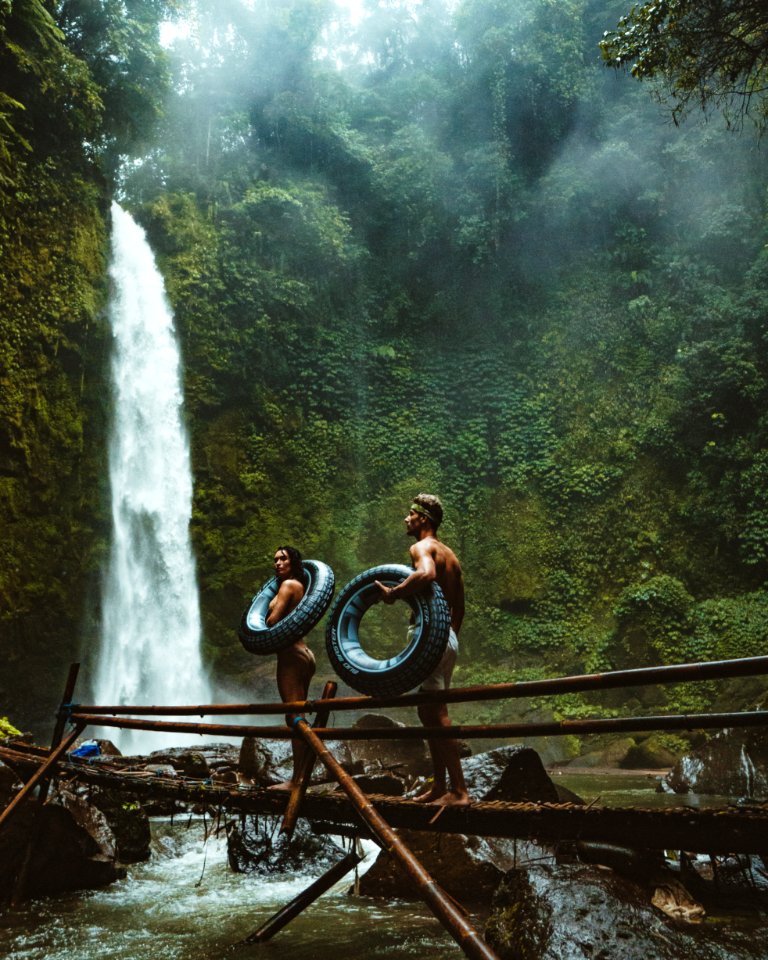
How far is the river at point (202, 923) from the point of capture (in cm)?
395

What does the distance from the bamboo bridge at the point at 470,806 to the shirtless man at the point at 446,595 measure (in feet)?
0.69

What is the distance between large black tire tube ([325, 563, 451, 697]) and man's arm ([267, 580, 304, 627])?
107 cm

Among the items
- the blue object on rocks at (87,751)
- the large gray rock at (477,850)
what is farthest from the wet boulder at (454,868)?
the blue object on rocks at (87,751)

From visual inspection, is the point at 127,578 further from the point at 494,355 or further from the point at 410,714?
the point at 494,355

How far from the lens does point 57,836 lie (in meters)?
5.30

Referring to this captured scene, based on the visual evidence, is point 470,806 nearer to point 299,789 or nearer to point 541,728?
point 541,728

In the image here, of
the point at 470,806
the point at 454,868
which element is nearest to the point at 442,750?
the point at 470,806

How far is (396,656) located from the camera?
12.1ft

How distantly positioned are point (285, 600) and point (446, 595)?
50.7 inches

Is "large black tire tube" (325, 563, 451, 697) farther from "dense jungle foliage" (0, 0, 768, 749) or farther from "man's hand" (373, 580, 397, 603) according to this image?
"dense jungle foliage" (0, 0, 768, 749)

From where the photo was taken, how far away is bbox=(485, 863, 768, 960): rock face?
3.02 meters

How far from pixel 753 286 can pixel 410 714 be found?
1284 cm

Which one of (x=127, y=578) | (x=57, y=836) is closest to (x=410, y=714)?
(x=127, y=578)

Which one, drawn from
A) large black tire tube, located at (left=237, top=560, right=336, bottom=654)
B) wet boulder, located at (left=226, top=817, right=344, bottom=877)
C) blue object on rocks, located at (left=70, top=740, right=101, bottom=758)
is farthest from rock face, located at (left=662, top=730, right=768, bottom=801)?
blue object on rocks, located at (left=70, top=740, right=101, bottom=758)
